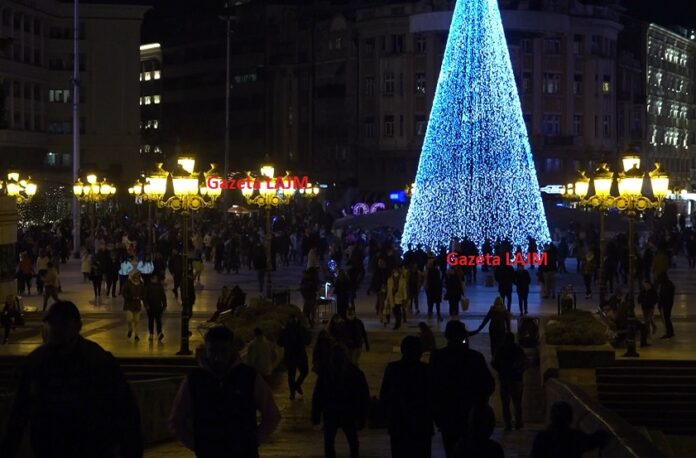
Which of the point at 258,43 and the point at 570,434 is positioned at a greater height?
the point at 258,43

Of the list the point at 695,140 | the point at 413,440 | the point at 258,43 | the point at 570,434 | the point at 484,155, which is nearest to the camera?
the point at 570,434

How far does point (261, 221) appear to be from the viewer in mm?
75438

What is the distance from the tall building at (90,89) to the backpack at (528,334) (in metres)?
70.1

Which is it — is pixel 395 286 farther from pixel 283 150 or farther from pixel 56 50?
pixel 283 150

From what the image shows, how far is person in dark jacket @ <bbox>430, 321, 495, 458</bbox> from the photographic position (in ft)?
38.7

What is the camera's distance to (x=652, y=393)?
22.3m

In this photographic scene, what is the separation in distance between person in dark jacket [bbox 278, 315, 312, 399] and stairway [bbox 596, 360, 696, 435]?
158 inches

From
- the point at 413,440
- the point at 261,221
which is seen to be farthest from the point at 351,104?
the point at 413,440

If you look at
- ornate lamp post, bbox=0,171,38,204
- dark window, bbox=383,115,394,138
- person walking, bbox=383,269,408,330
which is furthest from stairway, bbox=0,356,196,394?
dark window, bbox=383,115,394,138

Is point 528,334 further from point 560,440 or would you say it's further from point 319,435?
point 560,440

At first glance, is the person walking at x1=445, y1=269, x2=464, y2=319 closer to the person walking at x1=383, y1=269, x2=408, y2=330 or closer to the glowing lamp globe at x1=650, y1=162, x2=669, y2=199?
the person walking at x1=383, y1=269, x2=408, y2=330

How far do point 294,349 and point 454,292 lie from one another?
1195 cm

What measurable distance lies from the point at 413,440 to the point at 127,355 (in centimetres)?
1374

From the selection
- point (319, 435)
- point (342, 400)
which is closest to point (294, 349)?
point (319, 435)
